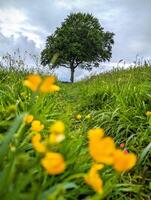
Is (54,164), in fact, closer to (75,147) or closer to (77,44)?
(75,147)

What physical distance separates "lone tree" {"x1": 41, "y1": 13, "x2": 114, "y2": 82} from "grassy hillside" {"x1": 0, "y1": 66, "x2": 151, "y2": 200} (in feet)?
128

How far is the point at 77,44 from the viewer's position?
4594 cm

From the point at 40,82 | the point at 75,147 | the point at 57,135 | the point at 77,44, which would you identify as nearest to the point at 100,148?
the point at 57,135

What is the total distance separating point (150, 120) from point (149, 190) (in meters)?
1.13

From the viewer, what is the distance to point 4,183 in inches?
64.8

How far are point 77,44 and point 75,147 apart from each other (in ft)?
142

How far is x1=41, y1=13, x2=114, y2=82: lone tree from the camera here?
46.5 m

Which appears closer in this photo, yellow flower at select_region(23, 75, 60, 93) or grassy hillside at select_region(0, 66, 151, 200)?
yellow flower at select_region(23, 75, 60, 93)

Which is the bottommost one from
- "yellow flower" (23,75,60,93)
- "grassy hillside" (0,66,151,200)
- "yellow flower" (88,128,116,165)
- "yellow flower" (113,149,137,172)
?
"grassy hillside" (0,66,151,200)

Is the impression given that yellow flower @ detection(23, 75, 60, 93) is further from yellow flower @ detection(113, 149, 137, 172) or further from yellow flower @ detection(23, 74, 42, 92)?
yellow flower @ detection(113, 149, 137, 172)

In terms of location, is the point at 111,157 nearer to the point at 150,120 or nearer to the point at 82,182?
the point at 82,182

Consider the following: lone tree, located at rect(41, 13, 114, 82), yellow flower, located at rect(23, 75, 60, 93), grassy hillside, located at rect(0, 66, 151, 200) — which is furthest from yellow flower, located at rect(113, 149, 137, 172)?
lone tree, located at rect(41, 13, 114, 82)

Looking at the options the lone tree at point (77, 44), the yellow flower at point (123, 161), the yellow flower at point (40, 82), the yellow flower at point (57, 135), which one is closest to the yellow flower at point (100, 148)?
the yellow flower at point (123, 161)

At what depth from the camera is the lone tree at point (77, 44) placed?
46.5 metres
